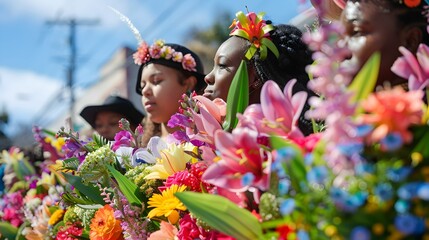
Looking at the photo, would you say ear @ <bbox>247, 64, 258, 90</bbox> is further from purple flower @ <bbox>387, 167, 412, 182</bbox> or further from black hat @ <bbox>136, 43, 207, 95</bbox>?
purple flower @ <bbox>387, 167, 412, 182</bbox>

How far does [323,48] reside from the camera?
848mm

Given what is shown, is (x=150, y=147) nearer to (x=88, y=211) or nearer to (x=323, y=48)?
(x=88, y=211)

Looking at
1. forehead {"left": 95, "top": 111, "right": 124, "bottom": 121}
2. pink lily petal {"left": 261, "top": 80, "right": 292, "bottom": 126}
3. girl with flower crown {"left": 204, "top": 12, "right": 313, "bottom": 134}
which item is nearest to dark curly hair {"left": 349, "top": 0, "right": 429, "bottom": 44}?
pink lily petal {"left": 261, "top": 80, "right": 292, "bottom": 126}

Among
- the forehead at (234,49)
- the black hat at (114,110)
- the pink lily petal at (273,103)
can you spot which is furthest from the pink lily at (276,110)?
the black hat at (114,110)

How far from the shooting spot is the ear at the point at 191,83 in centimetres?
259

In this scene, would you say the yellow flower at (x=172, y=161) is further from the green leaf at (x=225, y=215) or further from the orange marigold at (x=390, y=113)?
the orange marigold at (x=390, y=113)

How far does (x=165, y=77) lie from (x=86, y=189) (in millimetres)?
850

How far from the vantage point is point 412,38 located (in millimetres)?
1156

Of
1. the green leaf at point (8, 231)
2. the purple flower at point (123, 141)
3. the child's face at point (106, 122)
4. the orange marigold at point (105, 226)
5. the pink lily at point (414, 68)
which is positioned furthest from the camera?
the child's face at point (106, 122)

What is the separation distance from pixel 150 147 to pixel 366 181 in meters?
1.07

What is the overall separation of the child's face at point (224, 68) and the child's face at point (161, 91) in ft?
1.77

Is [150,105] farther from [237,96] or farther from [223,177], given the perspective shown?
Result: [223,177]

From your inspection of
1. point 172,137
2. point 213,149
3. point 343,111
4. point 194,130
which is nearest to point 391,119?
point 343,111

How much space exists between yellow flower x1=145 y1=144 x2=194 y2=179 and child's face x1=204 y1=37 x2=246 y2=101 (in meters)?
0.31
